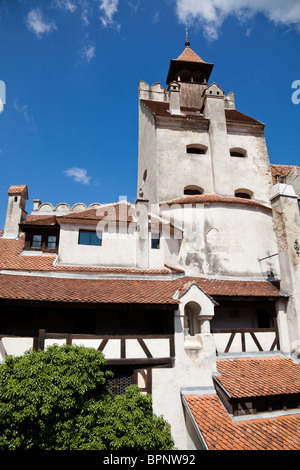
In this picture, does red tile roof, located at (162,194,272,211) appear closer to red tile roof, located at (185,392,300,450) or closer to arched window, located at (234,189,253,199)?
arched window, located at (234,189,253,199)

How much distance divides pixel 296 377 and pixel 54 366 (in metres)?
9.03

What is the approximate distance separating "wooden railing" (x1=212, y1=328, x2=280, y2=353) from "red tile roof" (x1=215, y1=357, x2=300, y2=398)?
1.88 feet

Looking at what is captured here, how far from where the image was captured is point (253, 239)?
16.7m

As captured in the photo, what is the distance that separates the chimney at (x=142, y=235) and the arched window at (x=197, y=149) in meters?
6.63

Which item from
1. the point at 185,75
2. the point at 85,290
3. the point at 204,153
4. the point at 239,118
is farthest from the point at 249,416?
the point at 185,75

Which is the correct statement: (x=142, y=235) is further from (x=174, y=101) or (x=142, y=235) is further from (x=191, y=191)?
(x=174, y=101)

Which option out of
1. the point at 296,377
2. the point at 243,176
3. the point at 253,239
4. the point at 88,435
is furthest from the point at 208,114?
the point at 88,435

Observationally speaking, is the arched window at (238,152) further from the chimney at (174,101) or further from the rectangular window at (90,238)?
the rectangular window at (90,238)

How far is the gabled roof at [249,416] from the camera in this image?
916 cm

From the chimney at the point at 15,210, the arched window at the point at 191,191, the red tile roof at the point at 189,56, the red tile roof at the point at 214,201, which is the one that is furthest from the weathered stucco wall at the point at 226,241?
the red tile roof at the point at 189,56

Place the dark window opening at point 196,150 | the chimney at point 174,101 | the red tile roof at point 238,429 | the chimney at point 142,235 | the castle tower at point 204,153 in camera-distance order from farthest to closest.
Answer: the chimney at point 174,101 < the dark window opening at point 196,150 < the castle tower at point 204,153 < the chimney at point 142,235 < the red tile roof at point 238,429

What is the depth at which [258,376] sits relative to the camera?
1151cm

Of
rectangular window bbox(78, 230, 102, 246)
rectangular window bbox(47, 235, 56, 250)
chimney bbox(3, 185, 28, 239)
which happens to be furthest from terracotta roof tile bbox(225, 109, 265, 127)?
chimney bbox(3, 185, 28, 239)
